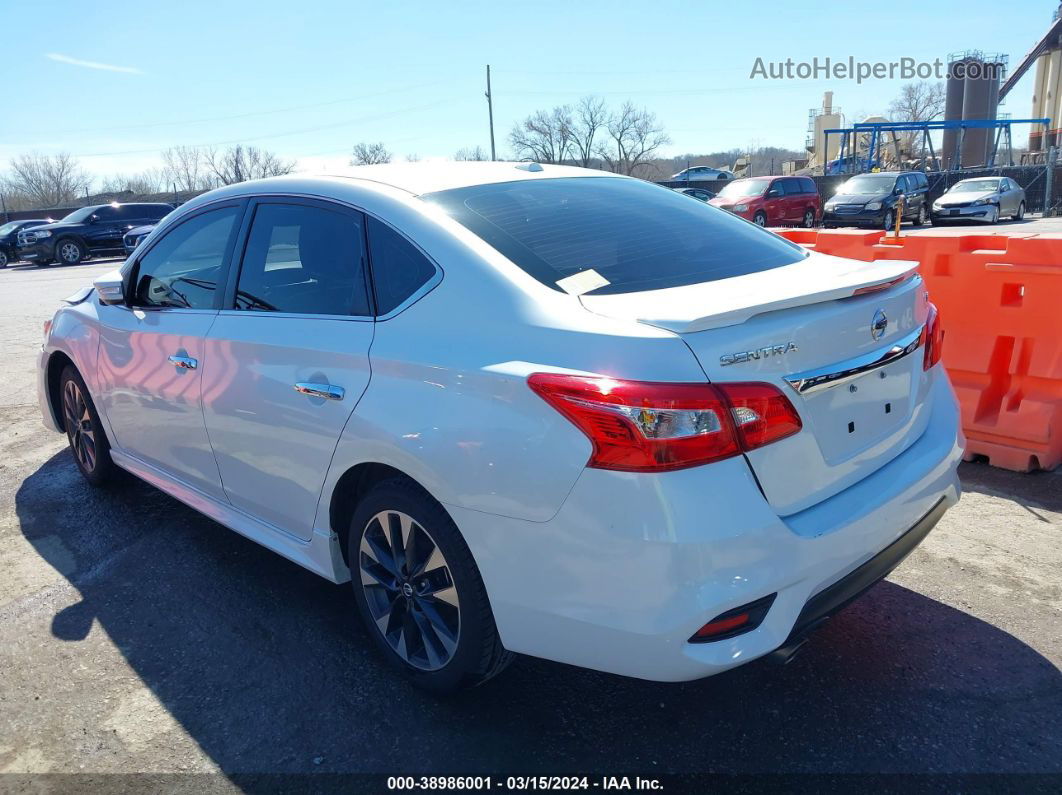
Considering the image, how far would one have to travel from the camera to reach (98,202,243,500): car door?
135 inches

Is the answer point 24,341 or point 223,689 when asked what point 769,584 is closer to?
point 223,689

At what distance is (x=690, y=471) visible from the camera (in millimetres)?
1987

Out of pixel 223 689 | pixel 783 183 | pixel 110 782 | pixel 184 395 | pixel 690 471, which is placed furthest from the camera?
pixel 783 183

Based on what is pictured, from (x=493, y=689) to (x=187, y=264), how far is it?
239 cm

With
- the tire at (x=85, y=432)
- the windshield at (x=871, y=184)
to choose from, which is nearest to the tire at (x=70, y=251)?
the tire at (x=85, y=432)

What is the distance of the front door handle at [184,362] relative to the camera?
338cm

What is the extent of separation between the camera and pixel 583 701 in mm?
2697

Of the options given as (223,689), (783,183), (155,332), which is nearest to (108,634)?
(223,689)

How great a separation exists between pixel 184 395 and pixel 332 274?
3.38ft

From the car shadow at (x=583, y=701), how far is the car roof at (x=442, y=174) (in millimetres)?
1738

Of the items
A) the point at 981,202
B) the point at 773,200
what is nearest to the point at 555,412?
the point at 773,200

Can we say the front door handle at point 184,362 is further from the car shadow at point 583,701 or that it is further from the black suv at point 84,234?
the black suv at point 84,234

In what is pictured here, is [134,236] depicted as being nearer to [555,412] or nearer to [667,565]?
[555,412]

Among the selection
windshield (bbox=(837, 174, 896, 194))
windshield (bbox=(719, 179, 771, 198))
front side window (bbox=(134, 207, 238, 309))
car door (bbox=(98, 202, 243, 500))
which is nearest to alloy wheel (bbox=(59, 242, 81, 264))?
windshield (bbox=(719, 179, 771, 198))
